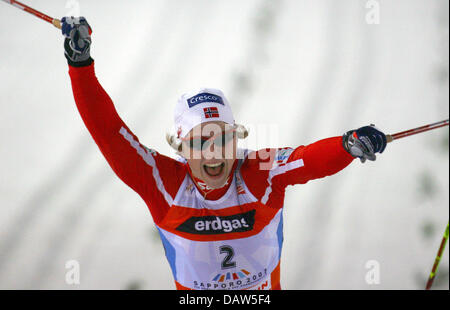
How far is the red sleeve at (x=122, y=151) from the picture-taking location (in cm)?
129

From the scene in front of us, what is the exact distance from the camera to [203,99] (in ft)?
4.62

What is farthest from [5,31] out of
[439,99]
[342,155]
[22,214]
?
[439,99]

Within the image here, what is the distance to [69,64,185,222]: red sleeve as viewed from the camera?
1289 mm

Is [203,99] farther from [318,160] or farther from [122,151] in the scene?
[318,160]

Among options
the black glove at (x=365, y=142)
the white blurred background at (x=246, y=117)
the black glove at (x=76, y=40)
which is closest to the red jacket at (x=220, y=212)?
the black glove at (x=365, y=142)

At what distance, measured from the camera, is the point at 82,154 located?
9.04ft

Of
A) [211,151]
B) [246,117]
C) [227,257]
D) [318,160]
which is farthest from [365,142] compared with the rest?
[246,117]

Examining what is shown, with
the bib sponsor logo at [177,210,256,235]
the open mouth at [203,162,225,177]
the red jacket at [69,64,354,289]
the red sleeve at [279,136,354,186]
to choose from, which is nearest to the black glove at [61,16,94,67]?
the red jacket at [69,64,354,289]

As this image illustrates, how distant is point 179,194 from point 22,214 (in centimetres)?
159

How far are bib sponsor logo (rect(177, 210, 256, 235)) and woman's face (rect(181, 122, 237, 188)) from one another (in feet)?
0.37

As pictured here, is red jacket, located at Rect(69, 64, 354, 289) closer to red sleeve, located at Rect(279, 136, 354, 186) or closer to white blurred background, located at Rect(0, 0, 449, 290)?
red sleeve, located at Rect(279, 136, 354, 186)

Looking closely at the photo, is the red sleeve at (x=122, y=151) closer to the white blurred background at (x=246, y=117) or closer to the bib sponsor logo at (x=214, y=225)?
the bib sponsor logo at (x=214, y=225)

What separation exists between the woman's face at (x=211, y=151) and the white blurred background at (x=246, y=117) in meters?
1.36

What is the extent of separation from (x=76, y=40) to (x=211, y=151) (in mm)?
487
